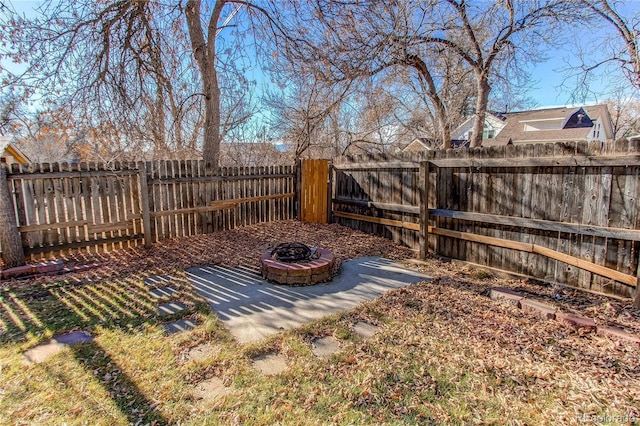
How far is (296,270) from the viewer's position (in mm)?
4367

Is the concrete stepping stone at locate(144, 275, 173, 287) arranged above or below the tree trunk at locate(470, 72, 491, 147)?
below

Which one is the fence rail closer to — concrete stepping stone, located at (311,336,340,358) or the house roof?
concrete stepping stone, located at (311,336,340,358)

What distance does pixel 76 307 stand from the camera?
140 inches

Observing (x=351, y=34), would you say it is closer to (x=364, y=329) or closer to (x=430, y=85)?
(x=430, y=85)

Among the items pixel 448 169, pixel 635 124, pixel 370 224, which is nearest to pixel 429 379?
pixel 448 169

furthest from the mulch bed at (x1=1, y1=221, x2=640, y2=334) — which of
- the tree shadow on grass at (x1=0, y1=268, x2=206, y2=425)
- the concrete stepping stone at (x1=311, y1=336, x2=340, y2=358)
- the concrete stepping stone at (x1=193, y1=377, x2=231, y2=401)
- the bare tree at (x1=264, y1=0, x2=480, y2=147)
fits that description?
the bare tree at (x1=264, y1=0, x2=480, y2=147)

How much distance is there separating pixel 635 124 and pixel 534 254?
92.8 feet

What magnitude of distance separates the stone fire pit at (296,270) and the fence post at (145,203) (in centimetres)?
248

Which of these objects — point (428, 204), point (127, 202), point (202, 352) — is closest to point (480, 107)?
point (428, 204)

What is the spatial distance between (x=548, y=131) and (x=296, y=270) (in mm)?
27930

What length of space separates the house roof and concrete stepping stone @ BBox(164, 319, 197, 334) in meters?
24.4

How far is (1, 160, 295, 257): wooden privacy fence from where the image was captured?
494 cm

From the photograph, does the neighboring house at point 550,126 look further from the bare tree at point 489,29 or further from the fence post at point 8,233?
the fence post at point 8,233

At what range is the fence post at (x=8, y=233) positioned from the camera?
181 inches
